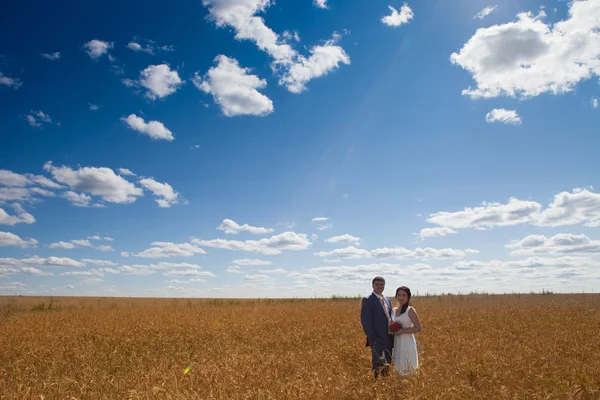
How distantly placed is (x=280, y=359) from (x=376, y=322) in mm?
1765

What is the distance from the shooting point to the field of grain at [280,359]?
4.46m

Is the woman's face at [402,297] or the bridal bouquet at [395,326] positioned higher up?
the woman's face at [402,297]

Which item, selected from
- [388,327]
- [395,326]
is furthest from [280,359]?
[395,326]

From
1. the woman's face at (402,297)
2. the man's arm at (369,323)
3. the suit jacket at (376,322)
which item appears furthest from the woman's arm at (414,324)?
the man's arm at (369,323)

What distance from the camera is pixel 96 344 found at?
11281 millimetres

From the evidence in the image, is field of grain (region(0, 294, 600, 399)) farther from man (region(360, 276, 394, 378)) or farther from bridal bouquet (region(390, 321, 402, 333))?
bridal bouquet (region(390, 321, 402, 333))

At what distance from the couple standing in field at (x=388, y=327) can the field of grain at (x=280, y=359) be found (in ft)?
1.20

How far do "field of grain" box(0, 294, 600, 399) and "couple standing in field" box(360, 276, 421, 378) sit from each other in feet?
1.20

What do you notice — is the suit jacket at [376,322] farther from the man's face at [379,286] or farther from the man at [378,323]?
the man's face at [379,286]

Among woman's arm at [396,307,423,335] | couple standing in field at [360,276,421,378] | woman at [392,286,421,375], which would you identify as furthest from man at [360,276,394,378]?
woman's arm at [396,307,423,335]

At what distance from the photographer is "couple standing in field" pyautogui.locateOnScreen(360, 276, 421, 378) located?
6438 millimetres

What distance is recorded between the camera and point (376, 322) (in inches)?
265

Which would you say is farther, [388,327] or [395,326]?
[388,327]

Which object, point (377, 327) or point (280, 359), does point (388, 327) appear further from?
point (280, 359)
